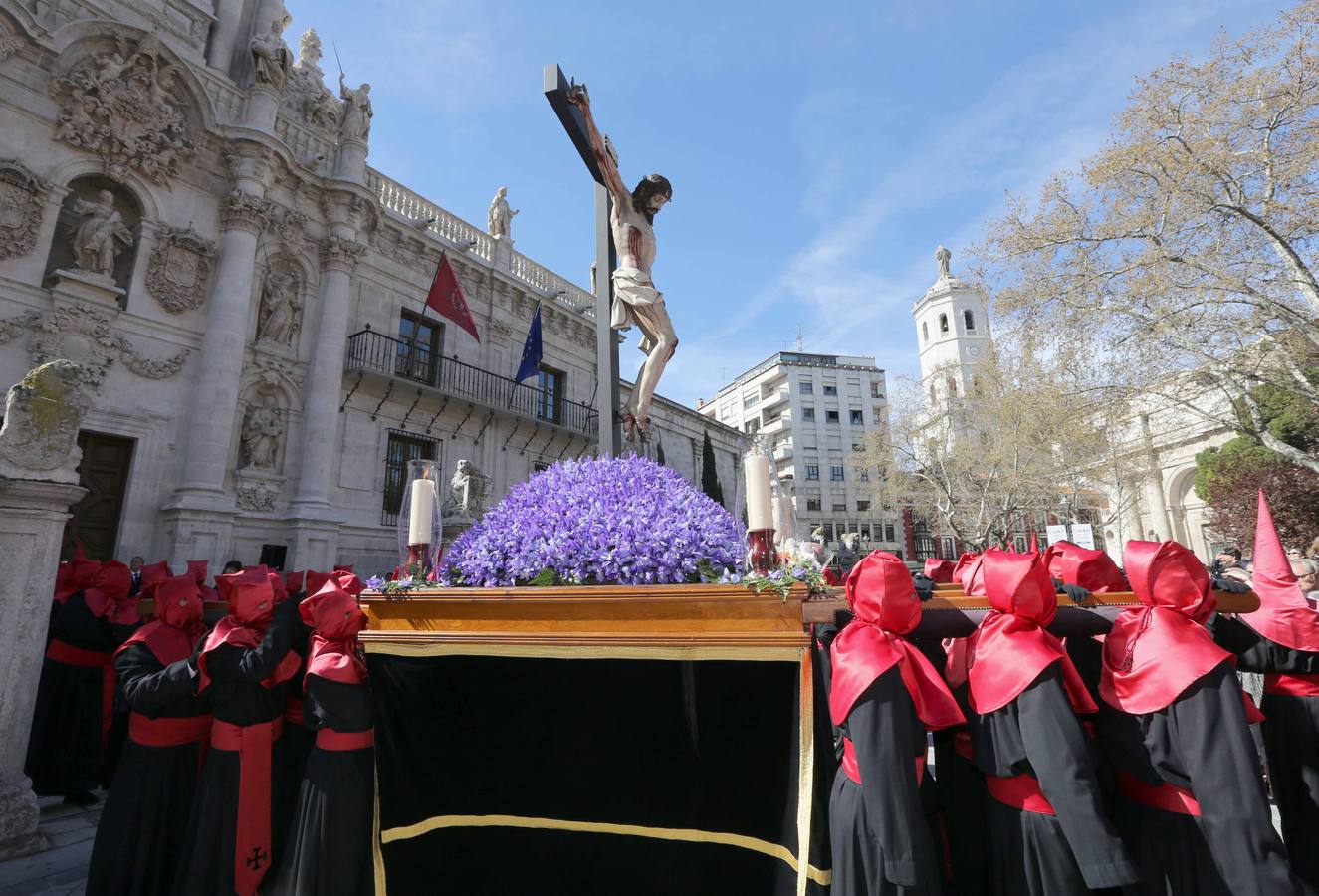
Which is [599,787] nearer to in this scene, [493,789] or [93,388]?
[493,789]

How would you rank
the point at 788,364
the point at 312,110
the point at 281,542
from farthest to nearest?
1. the point at 788,364
2. the point at 312,110
3. the point at 281,542

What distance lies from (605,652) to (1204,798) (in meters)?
2.18

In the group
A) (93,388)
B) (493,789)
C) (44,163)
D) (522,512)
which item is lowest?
(493,789)

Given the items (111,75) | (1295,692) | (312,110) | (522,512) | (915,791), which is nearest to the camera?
(915,791)

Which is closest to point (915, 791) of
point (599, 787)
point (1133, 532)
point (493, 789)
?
point (599, 787)

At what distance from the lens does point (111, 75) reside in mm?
10898

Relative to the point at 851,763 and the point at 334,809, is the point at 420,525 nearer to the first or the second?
the point at 334,809

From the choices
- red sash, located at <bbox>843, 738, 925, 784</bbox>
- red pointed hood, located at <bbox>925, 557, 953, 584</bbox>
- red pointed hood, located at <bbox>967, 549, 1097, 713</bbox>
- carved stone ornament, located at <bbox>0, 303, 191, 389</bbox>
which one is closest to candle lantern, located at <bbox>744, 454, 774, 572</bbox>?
red sash, located at <bbox>843, 738, 925, 784</bbox>

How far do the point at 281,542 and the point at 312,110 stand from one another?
34.0ft

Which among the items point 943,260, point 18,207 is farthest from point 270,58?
point 943,260

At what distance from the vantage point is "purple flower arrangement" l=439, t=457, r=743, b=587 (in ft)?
8.36

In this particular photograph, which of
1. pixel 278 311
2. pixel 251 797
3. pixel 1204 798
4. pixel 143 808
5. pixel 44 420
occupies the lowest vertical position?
pixel 143 808

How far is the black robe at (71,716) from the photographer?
534 centimetres

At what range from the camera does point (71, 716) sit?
5.40m
